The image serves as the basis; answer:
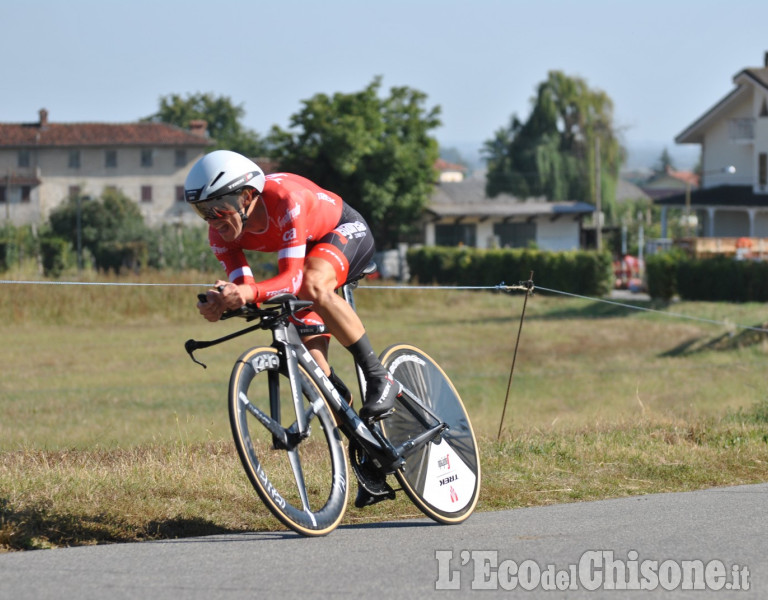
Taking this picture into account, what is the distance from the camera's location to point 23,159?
9369 centimetres

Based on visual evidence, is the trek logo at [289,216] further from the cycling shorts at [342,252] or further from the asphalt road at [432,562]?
the asphalt road at [432,562]

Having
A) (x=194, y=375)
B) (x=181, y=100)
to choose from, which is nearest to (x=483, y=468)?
(x=194, y=375)

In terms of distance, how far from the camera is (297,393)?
5.70m

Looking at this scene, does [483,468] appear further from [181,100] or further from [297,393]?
[181,100]

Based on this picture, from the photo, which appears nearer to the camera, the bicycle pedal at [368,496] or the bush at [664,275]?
the bicycle pedal at [368,496]

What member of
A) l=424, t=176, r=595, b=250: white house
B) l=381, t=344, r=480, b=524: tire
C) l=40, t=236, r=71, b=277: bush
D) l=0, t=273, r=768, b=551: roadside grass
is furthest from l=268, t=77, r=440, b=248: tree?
l=381, t=344, r=480, b=524: tire

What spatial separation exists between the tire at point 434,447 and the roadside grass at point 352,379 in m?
0.36

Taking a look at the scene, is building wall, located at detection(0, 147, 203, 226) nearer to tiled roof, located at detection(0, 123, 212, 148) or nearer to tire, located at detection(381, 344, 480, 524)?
tiled roof, located at detection(0, 123, 212, 148)

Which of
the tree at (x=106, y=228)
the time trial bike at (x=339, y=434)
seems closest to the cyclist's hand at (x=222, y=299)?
the time trial bike at (x=339, y=434)

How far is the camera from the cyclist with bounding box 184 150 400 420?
221 inches

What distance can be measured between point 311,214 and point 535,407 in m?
15.8

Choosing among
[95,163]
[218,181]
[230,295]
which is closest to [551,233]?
[95,163]

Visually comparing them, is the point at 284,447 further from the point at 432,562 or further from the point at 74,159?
the point at 74,159

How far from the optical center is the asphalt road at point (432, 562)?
464 centimetres
